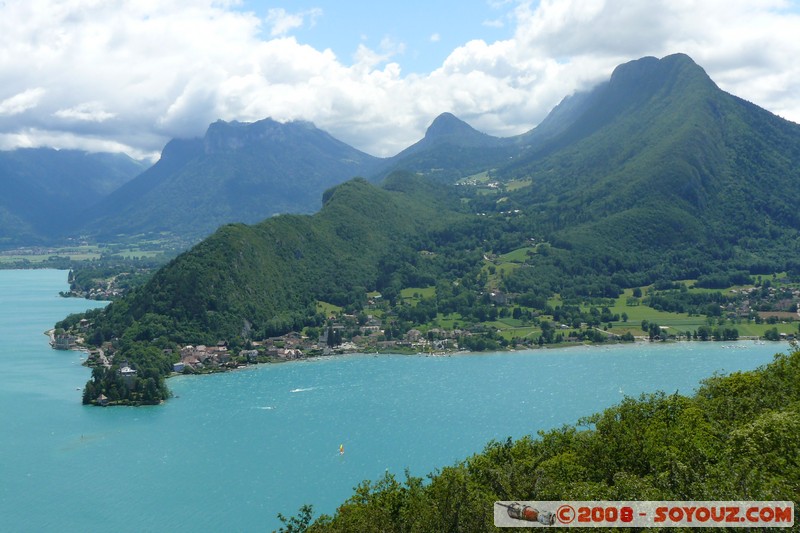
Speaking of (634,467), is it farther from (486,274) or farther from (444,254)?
(444,254)

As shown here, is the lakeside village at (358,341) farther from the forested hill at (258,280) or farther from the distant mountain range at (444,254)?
the distant mountain range at (444,254)

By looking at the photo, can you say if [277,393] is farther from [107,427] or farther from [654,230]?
[654,230]

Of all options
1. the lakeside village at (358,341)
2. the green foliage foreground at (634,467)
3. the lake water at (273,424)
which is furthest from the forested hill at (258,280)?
the green foliage foreground at (634,467)

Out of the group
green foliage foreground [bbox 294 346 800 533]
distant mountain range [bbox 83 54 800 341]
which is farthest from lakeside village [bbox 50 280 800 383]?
green foliage foreground [bbox 294 346 800 533]

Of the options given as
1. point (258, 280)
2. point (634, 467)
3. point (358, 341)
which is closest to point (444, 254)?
point (258, 280)

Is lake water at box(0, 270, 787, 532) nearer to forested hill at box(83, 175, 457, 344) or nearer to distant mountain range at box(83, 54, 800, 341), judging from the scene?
forested hill at box(83, 175, 457, 344)
